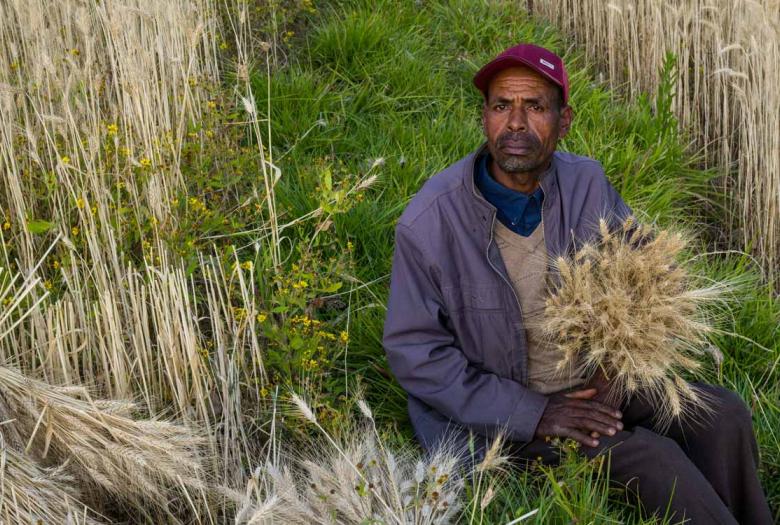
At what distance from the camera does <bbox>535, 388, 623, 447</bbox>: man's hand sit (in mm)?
2646

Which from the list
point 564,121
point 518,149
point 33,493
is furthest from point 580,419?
point 33,493

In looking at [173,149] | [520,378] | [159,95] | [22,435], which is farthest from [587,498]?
[159,95]

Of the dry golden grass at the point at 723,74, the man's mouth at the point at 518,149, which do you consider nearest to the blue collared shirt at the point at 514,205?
the man's mouth at the point at 518,149

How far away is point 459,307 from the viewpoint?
2867mm

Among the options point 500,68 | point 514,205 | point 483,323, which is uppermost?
point 500,68

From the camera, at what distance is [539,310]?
9.36ft

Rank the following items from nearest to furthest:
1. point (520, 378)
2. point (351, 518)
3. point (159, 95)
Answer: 1. point (351, 518)
2. point (520, 378)
3. point (159, 95)

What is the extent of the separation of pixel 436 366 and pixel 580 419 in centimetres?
42

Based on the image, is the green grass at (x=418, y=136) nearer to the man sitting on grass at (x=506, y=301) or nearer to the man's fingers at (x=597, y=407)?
the man sitting on grass at (x=506, y=301)

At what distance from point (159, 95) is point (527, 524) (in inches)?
76.6

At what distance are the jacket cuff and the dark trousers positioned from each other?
60 mm

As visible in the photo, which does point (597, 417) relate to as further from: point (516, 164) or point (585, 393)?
point (516, 164)

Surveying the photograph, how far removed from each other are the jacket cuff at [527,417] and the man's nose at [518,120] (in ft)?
2.51

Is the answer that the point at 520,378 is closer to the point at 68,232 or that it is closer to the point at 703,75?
the point at 68,232
